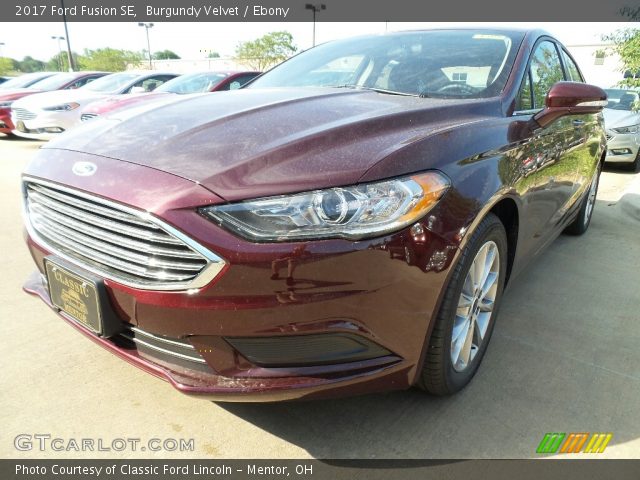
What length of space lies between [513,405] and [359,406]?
2.13ft

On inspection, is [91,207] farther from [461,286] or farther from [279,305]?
[461,286]

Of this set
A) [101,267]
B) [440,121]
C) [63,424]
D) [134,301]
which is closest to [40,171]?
[101,267]

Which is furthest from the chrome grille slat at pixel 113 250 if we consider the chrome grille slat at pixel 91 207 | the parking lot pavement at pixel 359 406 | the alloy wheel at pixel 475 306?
the alloy wheel at pixel 475 306

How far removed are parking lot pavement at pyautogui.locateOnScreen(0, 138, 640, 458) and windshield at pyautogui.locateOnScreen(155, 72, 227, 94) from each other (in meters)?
5.77

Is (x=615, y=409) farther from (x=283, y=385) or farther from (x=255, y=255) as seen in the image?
(x=255, y=255)

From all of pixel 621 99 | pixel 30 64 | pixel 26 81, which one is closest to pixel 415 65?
pixel 621 99

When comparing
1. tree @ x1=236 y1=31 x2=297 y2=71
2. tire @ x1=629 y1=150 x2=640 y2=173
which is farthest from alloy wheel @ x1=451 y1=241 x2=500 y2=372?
tree @ x1=236 y1=31 x2=297 y2=71

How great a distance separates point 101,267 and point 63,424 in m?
0.70

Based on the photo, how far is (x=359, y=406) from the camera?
204 centimetres

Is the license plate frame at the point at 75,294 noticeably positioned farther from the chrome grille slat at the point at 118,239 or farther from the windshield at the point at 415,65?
the windshield at the point at 415,65

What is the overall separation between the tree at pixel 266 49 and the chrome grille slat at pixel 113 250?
136 feet

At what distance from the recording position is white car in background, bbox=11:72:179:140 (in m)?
8.48

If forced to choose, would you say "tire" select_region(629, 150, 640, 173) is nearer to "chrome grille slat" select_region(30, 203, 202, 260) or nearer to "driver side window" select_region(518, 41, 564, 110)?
"driver side window" select_region(518, 41, 564, 110)

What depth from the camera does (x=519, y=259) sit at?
99.1 inches
